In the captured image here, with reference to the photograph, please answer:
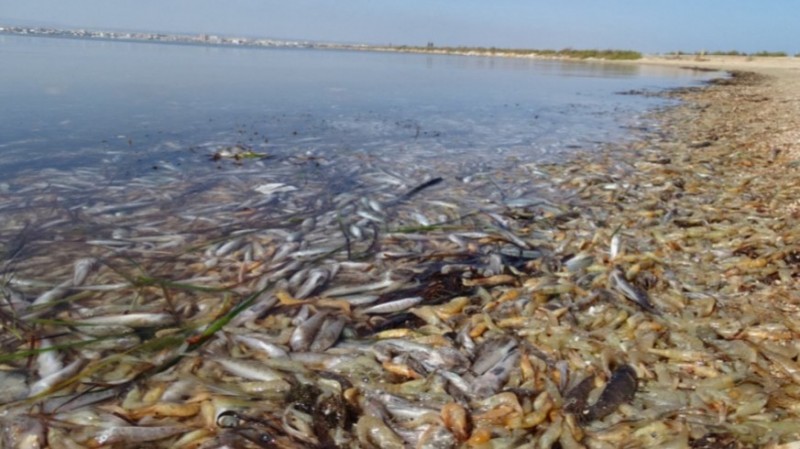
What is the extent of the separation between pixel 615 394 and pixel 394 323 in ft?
5.10

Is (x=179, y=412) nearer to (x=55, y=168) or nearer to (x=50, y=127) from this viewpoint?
A: (x=55, y=168)

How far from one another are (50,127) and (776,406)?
11591mm

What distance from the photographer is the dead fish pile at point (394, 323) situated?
290 centimetres

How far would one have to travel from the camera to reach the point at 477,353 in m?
3.62

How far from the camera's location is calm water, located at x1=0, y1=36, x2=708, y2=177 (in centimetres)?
923

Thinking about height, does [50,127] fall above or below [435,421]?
above

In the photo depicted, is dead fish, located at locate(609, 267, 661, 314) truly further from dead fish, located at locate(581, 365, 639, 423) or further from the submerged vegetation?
the submerged vegetation

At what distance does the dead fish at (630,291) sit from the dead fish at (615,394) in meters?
0.98

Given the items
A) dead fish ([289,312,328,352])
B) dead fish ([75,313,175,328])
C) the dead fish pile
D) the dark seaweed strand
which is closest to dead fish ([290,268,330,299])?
the dead fish pile

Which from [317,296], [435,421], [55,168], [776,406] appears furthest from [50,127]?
[776,406]

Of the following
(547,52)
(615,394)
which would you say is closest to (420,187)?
(615,394)

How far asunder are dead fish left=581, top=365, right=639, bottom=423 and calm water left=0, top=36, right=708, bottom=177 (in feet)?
22.0

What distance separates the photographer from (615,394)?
317 centimetres

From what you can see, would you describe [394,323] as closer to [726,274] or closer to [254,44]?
[726,274]
